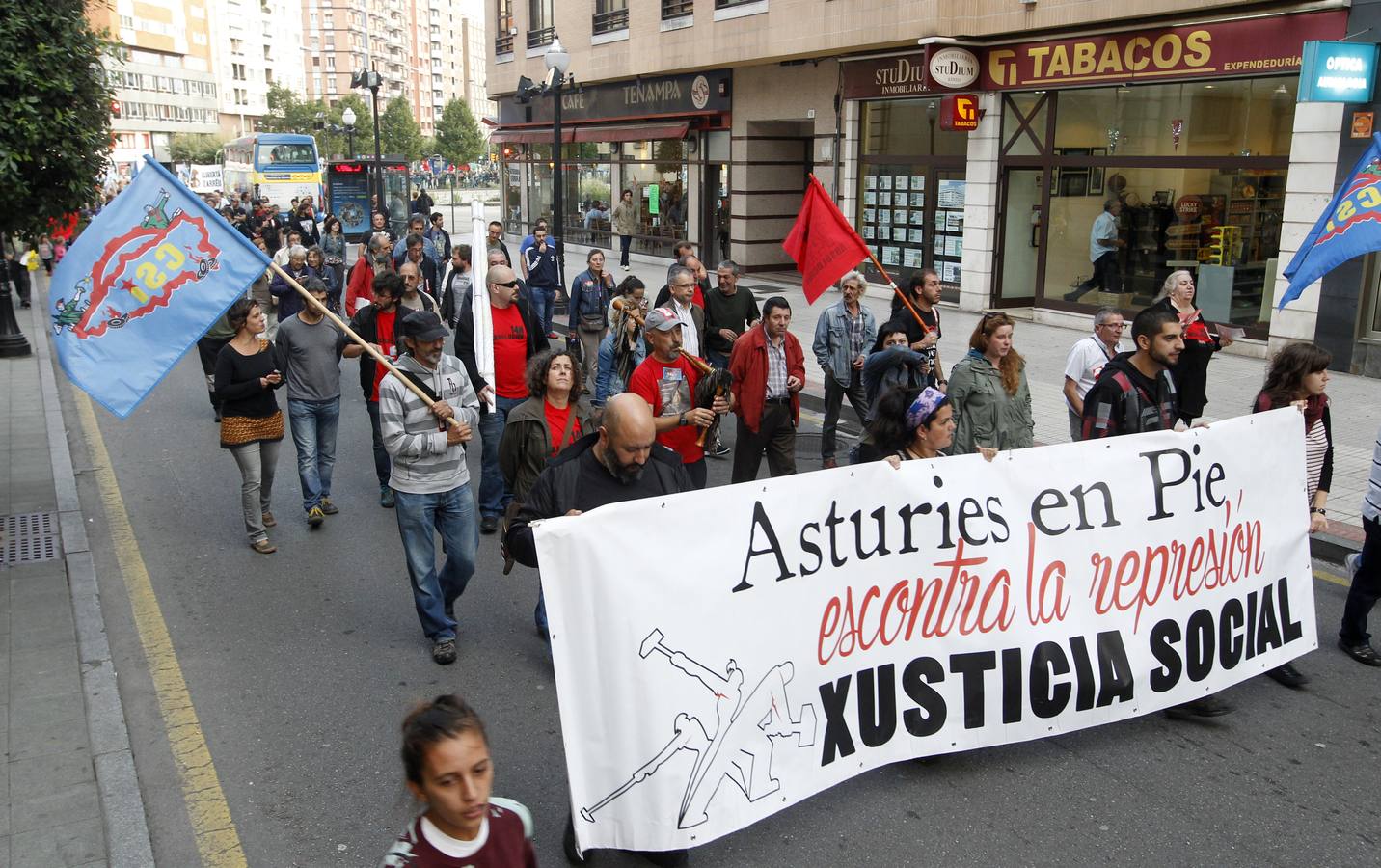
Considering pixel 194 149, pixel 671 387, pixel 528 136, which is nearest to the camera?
pixel 671 387

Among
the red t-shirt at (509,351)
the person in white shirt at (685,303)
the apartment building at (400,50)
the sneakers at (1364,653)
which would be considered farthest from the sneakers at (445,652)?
the apartment building at (400,50)

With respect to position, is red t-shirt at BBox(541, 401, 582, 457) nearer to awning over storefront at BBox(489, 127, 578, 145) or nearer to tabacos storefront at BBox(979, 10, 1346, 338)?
tabacos storefront at BBox(979, 10, 1346, 338)

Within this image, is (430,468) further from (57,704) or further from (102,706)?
(57,704)

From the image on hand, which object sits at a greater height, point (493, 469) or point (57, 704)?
point (493, 469)

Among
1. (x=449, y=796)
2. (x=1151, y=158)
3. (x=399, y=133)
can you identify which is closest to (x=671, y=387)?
(x=449, y=796)

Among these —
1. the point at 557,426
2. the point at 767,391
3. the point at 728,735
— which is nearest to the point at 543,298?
the point at 767,391

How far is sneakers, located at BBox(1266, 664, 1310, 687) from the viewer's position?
5.63m

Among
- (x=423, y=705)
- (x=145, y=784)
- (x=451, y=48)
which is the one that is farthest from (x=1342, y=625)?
(x=451, y=48)

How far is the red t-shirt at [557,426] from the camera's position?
6.12 meters

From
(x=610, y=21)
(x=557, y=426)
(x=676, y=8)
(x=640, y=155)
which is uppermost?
(x=610, y=21)

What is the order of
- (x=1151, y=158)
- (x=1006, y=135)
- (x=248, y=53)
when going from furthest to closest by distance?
(x=248, y=53), (x=1006, y=135), (x=1151, y=158)

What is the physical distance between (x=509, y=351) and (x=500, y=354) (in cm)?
8

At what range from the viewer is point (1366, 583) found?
19.4ft

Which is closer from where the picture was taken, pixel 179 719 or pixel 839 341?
pixel 179 719
